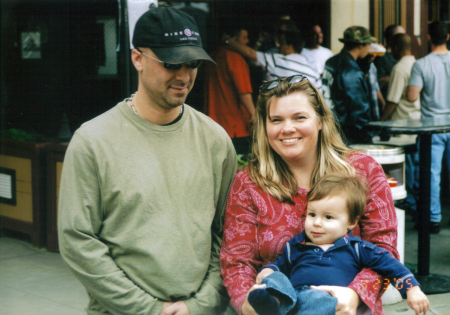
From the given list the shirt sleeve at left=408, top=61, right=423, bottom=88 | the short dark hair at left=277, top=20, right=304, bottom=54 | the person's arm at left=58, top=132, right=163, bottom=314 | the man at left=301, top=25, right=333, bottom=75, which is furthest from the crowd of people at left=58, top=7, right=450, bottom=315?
the man at left=301, top=25, right=333, bottom=75

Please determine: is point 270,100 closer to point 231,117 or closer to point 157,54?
point 157,54

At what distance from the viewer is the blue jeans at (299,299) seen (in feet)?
6.20

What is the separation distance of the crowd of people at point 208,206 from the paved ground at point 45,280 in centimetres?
221

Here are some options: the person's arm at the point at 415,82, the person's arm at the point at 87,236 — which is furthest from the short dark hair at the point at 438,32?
the person's arm at the point at 87,236

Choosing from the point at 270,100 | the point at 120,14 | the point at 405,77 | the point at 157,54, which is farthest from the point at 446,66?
the point at 157,54

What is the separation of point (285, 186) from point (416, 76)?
4630 mm

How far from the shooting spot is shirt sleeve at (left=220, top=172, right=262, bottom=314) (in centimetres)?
218

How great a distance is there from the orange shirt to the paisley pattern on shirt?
3.62 m

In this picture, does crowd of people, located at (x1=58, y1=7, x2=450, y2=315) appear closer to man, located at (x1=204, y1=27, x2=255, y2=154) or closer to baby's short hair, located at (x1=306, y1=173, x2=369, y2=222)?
baby's short hair, located at (x1=306, y1=173, x2=369, y2=222)

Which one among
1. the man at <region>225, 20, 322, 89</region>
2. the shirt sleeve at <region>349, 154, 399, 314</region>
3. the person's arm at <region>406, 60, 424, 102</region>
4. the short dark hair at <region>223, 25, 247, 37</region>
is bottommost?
the shirt sleeve at <region>349, 154, 399, 314</region>

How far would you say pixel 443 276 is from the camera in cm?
472

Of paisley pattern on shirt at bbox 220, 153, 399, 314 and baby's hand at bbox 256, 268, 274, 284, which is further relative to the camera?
paisley pattern on shirt at bbox 220, 153, 399, 314

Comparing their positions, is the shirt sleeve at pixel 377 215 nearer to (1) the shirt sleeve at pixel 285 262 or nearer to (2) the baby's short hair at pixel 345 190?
(2) the baby's short hair at pixel 345 190

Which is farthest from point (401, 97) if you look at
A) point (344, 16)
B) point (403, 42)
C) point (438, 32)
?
point (344, 16)
